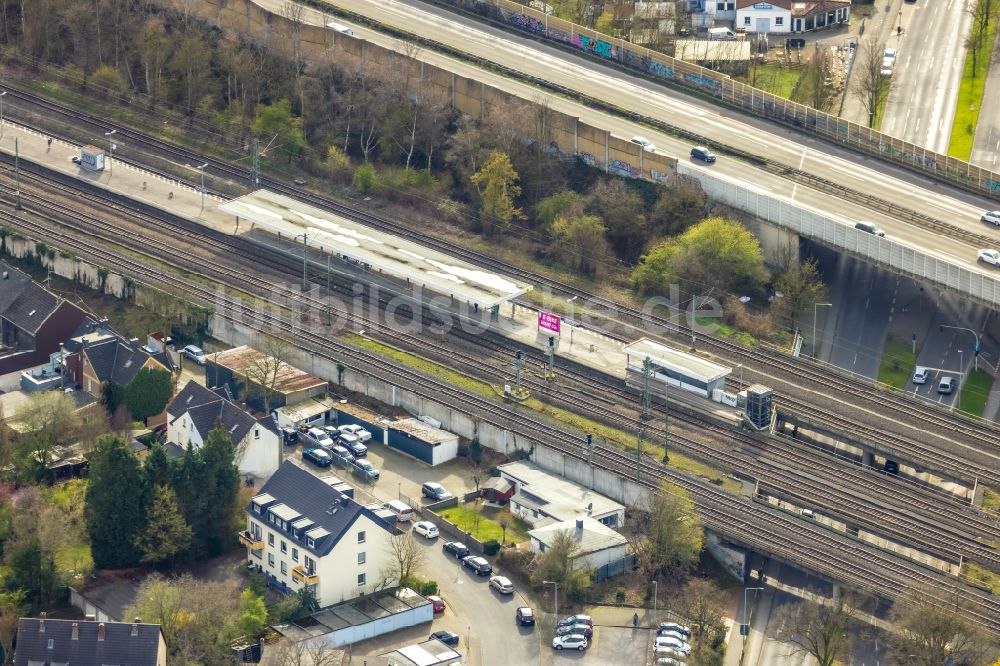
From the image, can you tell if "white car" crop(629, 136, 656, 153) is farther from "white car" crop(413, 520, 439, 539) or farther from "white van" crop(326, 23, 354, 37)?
"white car" crop(413, 520, 439, 539)

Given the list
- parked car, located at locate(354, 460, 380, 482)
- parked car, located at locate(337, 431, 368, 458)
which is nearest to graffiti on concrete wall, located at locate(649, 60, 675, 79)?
parked car, located at locate(337, 431, 368, 458)

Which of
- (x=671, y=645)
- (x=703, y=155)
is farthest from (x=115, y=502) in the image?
(x=703, y=155)

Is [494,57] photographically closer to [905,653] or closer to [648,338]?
[648,338]

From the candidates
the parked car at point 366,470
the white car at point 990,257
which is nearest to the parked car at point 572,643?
the parked car at point 366,470

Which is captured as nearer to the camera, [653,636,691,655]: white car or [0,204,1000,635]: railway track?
[653,636,691,655]: white car

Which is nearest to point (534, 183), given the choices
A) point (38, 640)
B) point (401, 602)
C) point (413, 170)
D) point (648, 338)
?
point (413, 170)

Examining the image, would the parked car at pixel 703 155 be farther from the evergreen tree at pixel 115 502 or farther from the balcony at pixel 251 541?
the evergreen tree at pixel 115 502
